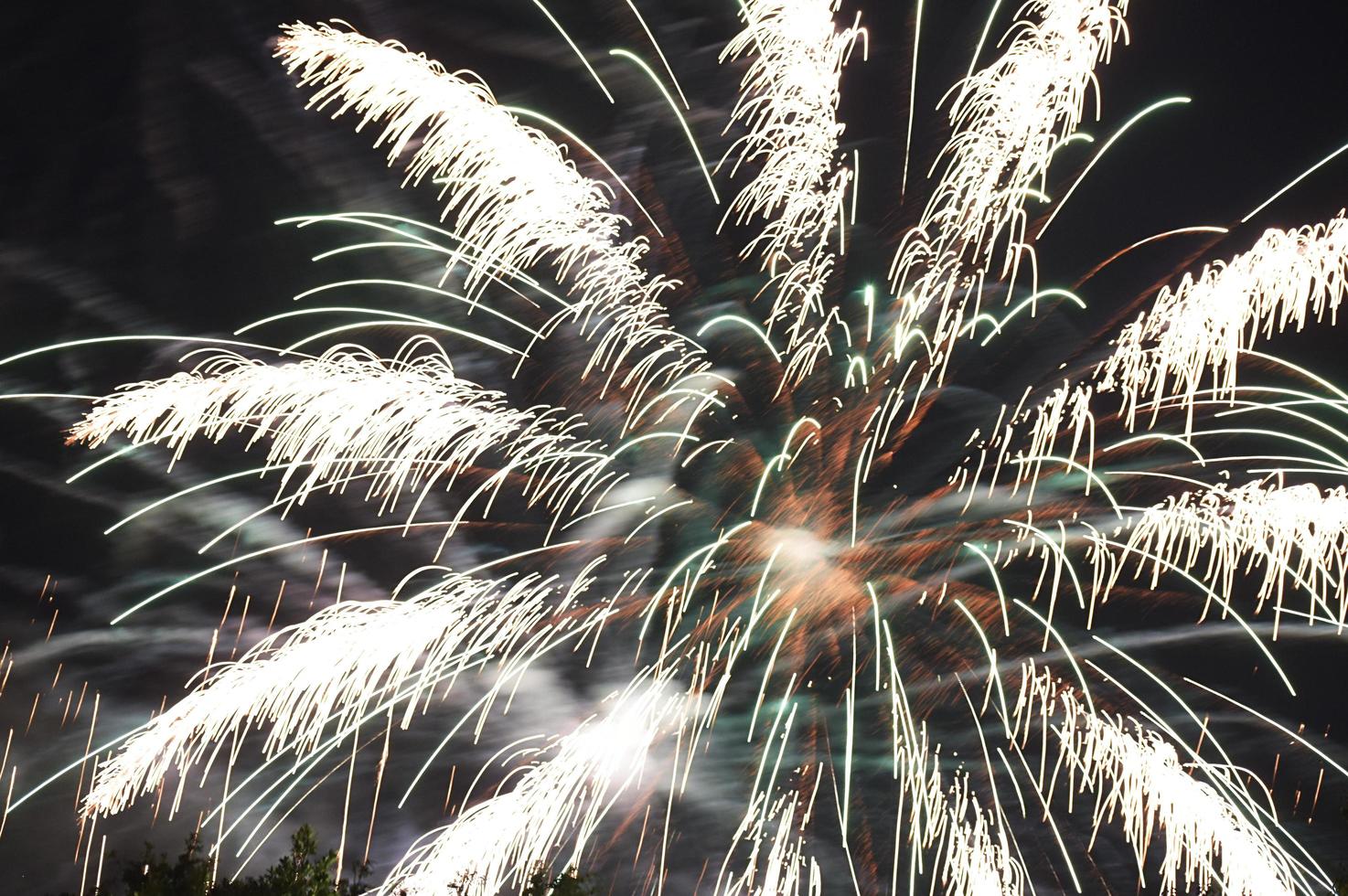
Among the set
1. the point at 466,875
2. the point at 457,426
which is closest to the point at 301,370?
the point at 457,426

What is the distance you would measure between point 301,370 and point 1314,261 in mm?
11403

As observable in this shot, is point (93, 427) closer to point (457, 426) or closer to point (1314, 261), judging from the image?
point (457, 426)

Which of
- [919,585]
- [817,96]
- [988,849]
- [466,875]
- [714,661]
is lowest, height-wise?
[466,875]

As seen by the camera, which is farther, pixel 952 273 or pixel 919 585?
pixel 919 585

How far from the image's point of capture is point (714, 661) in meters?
16.0

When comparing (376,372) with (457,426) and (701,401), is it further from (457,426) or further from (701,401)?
(701,401)

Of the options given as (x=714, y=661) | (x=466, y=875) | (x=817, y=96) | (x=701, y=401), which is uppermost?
(x=817, y=96)

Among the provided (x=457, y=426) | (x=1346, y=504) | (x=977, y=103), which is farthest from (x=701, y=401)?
(x=1346, y=504)

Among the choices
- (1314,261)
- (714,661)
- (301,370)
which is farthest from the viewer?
(714,661)

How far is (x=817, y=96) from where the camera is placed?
15.1m

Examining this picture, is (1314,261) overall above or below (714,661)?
above

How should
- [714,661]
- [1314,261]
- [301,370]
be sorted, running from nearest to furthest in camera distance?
1. [1314,261]
2. [301,370]
3. [714,661]

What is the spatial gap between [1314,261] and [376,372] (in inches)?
418

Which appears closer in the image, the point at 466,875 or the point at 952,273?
the point at 466,875
